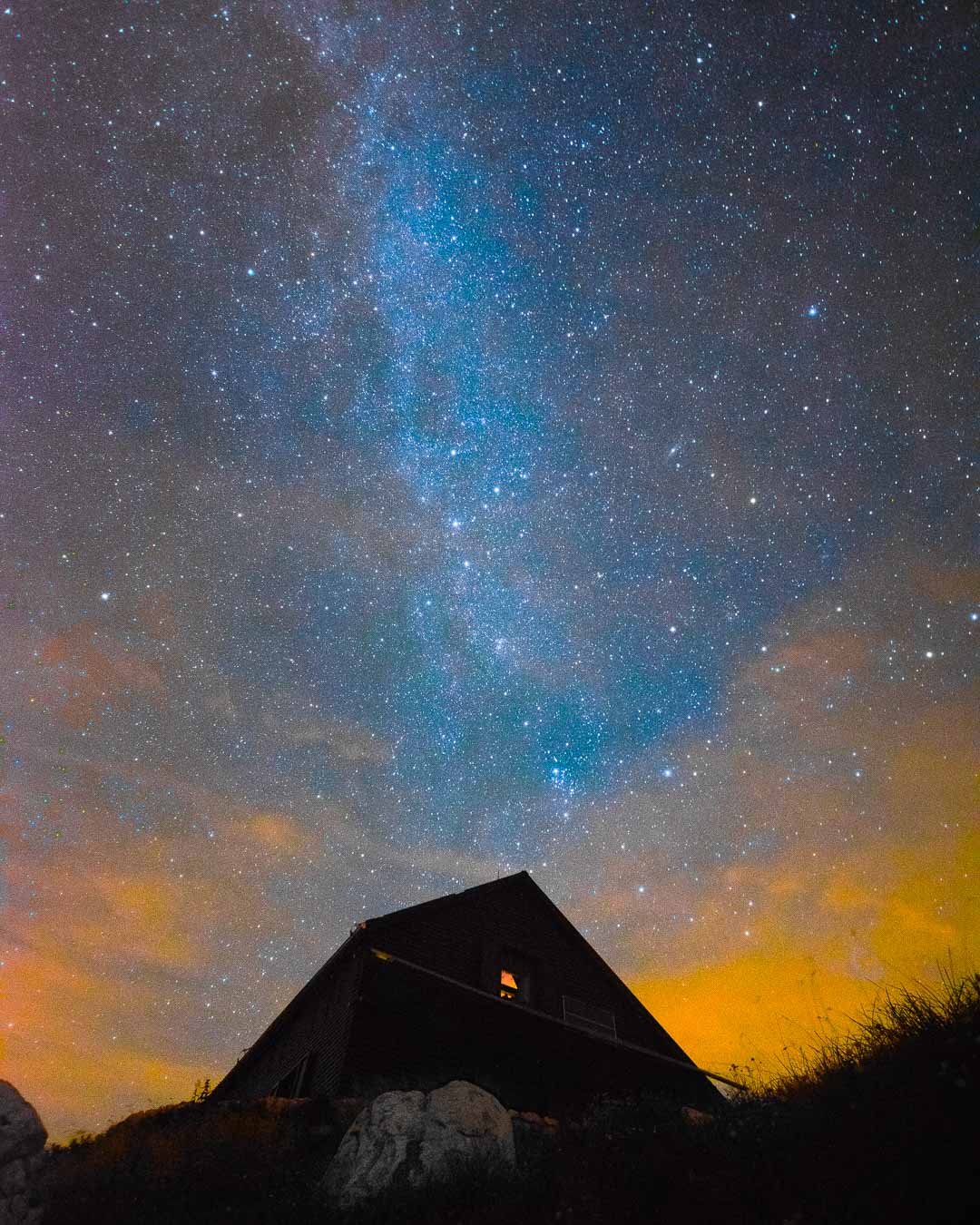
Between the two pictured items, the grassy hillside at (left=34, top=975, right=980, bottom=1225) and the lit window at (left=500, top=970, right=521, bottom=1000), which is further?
the lit window at (left=500, top=970, right=521, bottom=1000)

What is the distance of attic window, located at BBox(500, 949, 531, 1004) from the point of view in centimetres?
1953

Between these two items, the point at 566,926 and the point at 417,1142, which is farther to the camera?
the point at 566,926

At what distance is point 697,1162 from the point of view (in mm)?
7539

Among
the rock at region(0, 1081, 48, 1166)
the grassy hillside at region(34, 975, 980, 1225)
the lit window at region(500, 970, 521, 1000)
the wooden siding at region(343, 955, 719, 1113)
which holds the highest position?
the lit window at region(500, 970, 521, 1000)

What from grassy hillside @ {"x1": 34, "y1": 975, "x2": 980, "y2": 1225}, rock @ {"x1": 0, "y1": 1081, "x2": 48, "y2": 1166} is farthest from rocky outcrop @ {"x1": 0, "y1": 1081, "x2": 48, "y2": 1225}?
grassy hillside @ {"x1": 34, "y1": 975, "x2": 980, "y2": 1225}

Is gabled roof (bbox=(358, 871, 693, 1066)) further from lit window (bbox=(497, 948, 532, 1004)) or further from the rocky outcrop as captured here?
the rocky outcrop

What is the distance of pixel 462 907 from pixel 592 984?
5.05 metres

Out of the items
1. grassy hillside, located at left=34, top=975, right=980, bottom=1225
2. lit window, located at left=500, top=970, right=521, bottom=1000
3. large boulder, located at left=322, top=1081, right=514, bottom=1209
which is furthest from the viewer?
lit window, located at left=500, top=970, right=521, bottom=1000

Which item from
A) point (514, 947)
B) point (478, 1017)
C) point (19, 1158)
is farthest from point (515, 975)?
point (19, 1158)

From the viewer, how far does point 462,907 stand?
64.8ft

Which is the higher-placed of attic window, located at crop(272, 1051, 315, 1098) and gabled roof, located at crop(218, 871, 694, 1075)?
gabled roof, located at crop(218, 871, 694, 1075)

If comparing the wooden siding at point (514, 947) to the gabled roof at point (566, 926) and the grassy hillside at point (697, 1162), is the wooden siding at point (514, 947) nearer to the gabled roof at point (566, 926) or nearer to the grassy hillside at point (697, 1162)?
the gabled roof at point (566, 926)

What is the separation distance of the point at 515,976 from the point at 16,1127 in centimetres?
1290

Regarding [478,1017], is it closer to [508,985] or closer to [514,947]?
[508,985]
